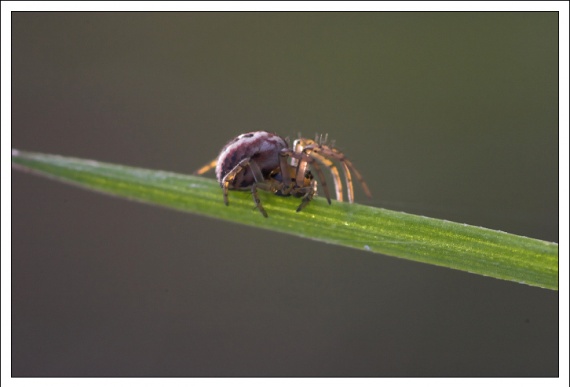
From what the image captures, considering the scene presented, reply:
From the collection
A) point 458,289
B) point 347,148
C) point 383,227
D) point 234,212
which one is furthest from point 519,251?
point 347,148

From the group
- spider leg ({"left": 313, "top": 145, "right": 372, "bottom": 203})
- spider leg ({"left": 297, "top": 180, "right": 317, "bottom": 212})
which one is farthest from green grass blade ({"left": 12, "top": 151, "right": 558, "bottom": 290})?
spider leg ({"left": 313, "top": 145, "right": 372, "bottom": 203})

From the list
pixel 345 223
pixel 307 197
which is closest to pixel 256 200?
pixel 307 197

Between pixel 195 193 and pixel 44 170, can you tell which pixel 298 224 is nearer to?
pixel 195 193

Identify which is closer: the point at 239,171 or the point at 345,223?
the point at 345,223

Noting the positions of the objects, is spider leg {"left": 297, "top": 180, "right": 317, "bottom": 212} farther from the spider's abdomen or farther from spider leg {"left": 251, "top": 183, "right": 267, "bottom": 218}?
the spider's abdomen

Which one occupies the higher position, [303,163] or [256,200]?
[303,163]

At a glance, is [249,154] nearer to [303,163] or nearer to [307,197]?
[303,163]

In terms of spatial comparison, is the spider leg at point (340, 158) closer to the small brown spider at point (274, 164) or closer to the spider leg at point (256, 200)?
the small brown spider at point (274, 164)
